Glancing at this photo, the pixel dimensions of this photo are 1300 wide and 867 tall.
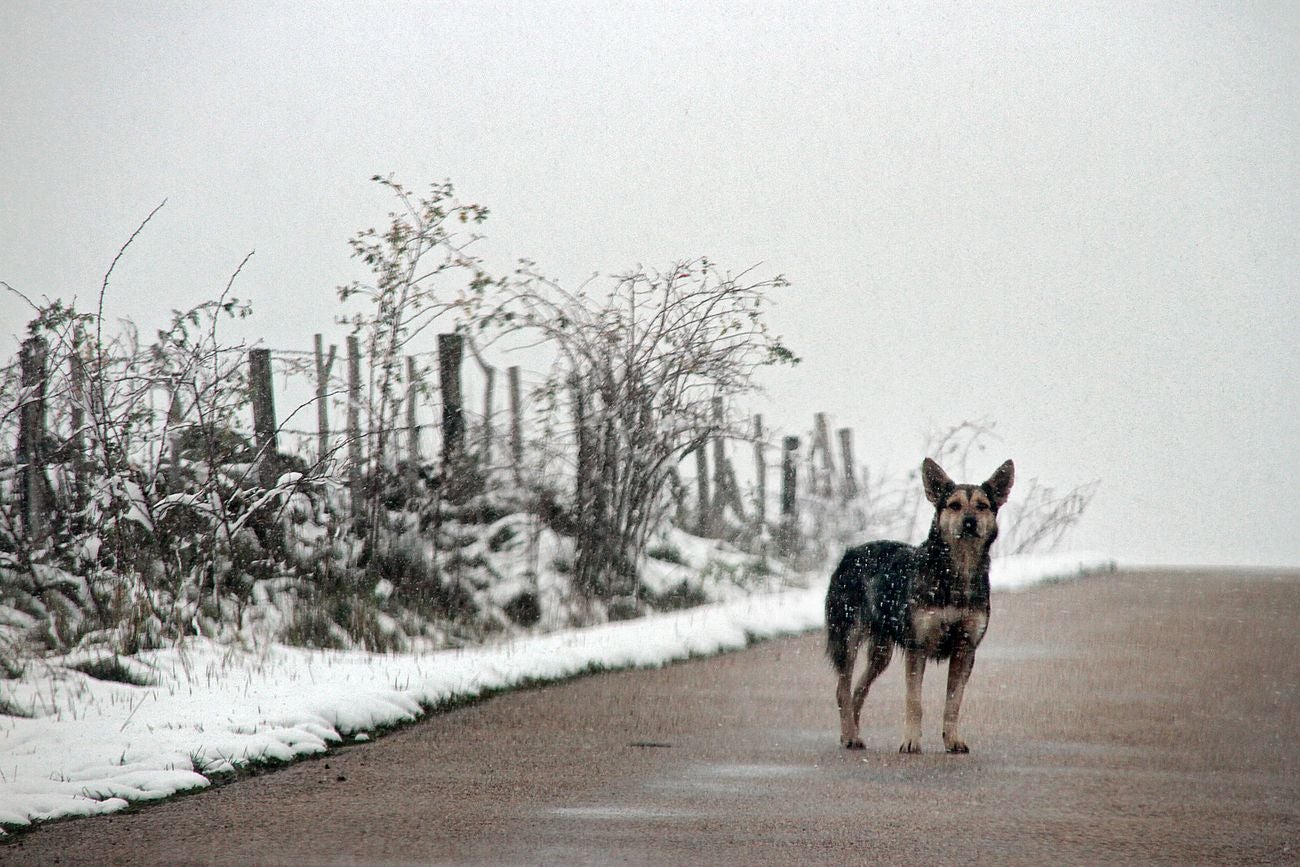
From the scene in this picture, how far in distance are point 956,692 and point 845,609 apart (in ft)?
2.63

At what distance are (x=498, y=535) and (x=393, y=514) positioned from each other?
1.22 metres

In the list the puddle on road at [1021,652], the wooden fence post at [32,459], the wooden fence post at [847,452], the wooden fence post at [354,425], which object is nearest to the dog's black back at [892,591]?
the puddle on road at [1021,652]

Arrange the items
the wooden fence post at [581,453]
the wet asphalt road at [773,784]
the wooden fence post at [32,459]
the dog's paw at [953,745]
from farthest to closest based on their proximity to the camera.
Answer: the wooden fence post at [581,453] → the wooden fence post at [32,459] → the dog's paw at [953,745] → the wet asphalt road at [773,784]

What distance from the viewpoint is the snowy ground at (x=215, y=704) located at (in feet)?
24.2

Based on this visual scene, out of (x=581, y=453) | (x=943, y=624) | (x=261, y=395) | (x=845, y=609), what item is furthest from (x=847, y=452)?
(x=943, y=624)

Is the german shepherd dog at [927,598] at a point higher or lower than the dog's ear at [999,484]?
lower

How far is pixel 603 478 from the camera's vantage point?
17375mm

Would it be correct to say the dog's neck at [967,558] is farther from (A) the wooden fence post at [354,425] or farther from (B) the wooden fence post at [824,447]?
(B) the wooden fence post at [824,447]

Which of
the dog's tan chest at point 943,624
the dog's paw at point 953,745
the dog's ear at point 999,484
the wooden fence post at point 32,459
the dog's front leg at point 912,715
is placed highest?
the wooden fence post at point 32,459

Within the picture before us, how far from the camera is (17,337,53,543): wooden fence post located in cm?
1405

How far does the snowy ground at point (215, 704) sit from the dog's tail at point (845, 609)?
2.76 metres

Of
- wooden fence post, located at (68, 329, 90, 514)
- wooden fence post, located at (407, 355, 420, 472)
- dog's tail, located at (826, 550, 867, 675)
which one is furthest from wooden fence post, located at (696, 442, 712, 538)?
dog's tail, located at (826, 550, 867, 675)

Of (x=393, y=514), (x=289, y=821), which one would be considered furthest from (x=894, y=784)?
(x=393, y=514)

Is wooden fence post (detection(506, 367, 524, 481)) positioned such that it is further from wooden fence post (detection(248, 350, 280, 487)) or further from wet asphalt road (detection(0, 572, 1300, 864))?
wet asphalt road (detection(0, 572, 1300, 864))
